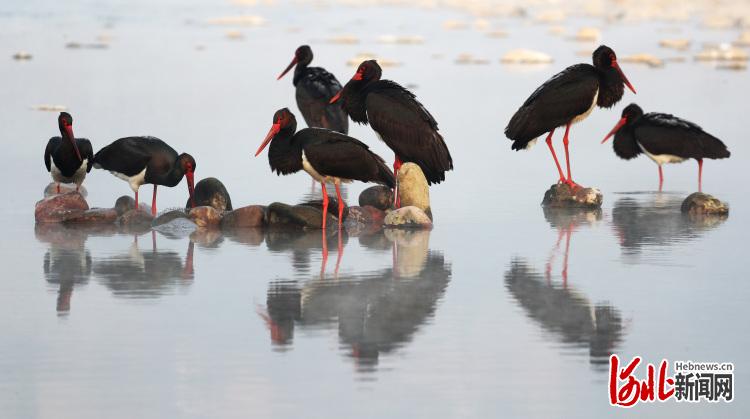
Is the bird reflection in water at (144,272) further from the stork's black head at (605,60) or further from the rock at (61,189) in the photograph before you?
the stork's black head at (605,60)

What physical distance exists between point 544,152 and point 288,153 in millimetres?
7371

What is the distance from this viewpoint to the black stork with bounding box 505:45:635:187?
16281 millimetres

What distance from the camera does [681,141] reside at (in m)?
17.4

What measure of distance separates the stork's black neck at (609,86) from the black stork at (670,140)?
44.4 inches

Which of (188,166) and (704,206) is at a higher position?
(188,166)

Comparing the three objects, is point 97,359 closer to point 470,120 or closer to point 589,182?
point 589,182

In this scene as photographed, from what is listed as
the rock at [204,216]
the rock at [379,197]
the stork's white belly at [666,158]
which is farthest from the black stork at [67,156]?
the stork's white belly at [666,158]

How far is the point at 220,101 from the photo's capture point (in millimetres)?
26844

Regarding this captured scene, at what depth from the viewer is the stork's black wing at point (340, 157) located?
14.3 m

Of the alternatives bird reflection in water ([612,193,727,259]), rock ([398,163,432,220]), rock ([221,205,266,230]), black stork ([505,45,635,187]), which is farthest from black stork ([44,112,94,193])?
bird reflection in water ([612,193,727,259])

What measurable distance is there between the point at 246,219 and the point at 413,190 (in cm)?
201

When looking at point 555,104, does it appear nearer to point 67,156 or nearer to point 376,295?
point 67,156

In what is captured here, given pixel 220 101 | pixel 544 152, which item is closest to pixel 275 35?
pixel 220 101

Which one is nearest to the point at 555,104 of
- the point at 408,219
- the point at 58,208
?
the point at 408,219
